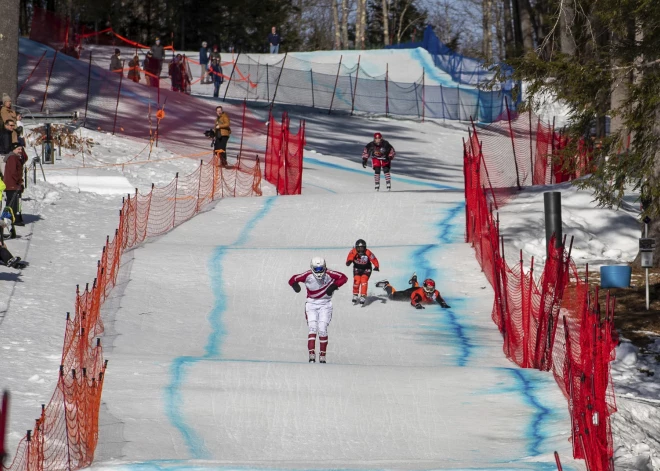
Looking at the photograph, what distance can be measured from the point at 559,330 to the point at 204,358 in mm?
5264

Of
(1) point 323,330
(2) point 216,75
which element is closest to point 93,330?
(1) point 323,330

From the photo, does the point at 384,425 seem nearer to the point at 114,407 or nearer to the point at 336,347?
the point at 114,407

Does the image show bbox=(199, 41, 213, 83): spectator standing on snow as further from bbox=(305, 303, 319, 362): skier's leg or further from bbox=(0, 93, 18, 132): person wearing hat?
bbox=(305, 303, 319, 362): skier's leg

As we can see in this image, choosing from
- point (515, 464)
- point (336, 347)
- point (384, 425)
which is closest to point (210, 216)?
point (336, 347)

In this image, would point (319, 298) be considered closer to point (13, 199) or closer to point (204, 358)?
point (204, 358)

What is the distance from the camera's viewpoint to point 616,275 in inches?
750

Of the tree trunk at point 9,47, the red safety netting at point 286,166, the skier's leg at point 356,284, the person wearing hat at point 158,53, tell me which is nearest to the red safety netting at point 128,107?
the red safety netting at point 286,166

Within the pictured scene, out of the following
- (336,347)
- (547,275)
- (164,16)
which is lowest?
(336,347)

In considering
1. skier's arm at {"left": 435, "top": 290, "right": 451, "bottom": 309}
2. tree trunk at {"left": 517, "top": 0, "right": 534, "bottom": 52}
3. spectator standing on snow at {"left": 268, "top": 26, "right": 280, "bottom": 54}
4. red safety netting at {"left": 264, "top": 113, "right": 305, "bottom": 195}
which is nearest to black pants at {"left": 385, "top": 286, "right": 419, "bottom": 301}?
skier's arm at {"left": 435, "top": 290, "right": 451, "bottom": 309}

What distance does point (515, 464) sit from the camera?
9.61 meters

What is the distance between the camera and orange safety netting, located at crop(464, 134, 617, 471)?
928 centimetres

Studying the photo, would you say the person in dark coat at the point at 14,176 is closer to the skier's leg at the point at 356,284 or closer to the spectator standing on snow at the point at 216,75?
the skier's leg at the point at 356,284

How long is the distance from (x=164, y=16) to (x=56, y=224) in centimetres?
3196

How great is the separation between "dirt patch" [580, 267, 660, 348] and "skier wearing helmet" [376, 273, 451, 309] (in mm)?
2408
